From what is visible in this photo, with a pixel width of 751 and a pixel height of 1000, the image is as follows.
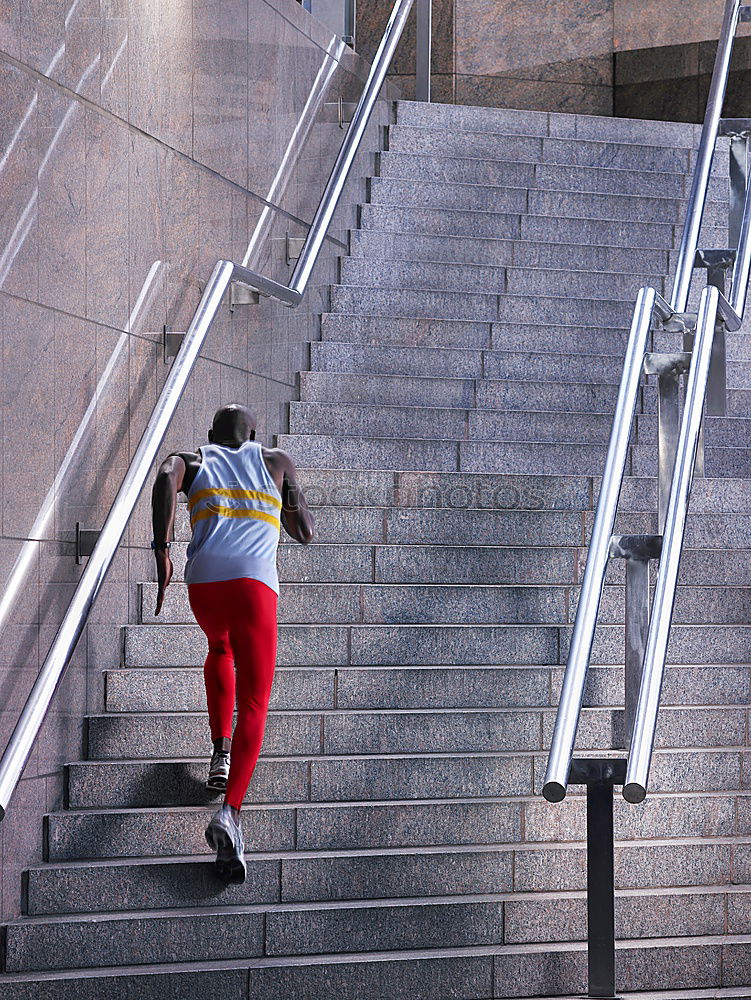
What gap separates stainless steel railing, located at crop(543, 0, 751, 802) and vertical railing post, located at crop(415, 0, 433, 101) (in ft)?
14.3

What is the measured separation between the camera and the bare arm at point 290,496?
4.92 metres

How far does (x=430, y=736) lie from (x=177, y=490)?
48.5 inches

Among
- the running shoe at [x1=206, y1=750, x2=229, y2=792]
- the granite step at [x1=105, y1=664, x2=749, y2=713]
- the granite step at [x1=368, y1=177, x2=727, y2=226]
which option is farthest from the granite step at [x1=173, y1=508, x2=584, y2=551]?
the granite step at [x1=368, y1=177, x2=727, y2=226]

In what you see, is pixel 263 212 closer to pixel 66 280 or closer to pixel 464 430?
pixel 464 430

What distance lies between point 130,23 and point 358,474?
2.00 meters

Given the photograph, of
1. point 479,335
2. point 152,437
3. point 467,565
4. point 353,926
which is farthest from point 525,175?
point 353,926

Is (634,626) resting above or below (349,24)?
below

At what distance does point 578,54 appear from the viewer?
39.4 ft

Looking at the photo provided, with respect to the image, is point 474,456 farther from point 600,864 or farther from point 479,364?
point 600,864

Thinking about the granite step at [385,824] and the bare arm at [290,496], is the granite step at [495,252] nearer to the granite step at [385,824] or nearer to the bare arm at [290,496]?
the bare arm at [290,496]

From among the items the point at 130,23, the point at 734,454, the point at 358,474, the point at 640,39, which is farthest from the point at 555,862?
the point at 640,39

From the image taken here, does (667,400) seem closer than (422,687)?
Yes

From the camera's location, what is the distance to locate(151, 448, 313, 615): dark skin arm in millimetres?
4836

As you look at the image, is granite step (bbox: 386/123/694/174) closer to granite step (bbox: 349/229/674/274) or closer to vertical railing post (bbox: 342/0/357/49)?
vertical railing post (bbox: 342/0/357/49)
